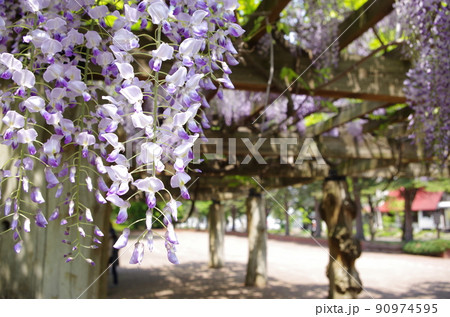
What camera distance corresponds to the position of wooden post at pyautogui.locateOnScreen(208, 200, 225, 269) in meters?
11.3

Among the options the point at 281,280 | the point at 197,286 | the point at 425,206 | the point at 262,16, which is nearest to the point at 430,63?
the point at 262,16

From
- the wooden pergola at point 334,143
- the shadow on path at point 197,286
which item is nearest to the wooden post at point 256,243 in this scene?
the wooden pergola at point 334,143

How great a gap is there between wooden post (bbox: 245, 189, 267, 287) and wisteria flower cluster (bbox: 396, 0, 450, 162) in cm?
524

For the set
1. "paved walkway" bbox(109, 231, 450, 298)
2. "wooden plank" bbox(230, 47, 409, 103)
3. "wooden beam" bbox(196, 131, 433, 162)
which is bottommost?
"paved walkway" bbox(109, 231, 450, 298)

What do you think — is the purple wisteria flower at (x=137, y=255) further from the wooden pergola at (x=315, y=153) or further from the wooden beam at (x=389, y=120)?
the wooden beam at (x=389, y=120)

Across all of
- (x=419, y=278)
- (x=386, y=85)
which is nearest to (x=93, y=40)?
(x=386, y=85)

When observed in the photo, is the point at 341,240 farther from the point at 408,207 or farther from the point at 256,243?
the point at 408,207

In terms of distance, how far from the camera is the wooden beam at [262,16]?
7.36 ft

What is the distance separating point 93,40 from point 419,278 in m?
9.57

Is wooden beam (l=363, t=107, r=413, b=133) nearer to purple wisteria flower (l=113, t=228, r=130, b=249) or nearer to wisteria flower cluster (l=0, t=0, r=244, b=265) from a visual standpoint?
wisteria flower cluster (l=0, t=0, r=244, b=265)

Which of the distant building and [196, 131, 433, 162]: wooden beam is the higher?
[196, 131, 433, 162]: wooden beam

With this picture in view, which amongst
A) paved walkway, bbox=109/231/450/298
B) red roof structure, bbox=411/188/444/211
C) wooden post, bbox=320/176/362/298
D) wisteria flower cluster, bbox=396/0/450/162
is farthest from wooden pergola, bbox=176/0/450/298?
red roof structure, bbox=411/188/444/211

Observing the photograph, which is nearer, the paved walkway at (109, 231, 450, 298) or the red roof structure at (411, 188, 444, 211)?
the paved walkway at (109, 231, 450, 298)
